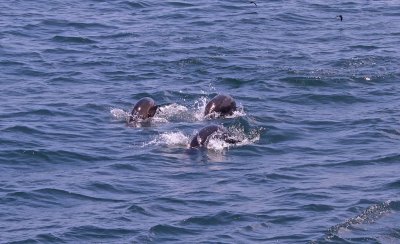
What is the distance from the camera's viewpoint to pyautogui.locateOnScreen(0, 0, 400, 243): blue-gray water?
67.8 ft

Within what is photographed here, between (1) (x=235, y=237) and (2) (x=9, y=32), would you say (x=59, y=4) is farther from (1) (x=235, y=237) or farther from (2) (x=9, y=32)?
(1) (x=235, y=237)

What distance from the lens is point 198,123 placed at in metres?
27.8

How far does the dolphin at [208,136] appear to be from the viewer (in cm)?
2534

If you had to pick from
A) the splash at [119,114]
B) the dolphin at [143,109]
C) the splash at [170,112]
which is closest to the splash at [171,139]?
the dolphin at [143,109]

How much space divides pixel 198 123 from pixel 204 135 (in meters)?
2.36

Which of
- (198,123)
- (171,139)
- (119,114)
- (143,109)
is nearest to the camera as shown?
(171,139)

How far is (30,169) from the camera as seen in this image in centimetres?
2405

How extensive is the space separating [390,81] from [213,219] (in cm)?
1199

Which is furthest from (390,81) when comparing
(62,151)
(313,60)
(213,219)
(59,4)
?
(59,4)

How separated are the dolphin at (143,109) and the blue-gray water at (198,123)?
309mm

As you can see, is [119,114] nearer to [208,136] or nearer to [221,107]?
[221,107]

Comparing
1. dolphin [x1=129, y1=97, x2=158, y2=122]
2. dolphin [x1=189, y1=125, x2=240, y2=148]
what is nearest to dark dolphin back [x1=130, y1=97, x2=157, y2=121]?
dolphin [x1=129, y1=97, x2=158, y2=122]

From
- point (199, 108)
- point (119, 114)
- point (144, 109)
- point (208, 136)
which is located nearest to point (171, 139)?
point (208, 136)

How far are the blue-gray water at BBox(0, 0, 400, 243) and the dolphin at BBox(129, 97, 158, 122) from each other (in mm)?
309
